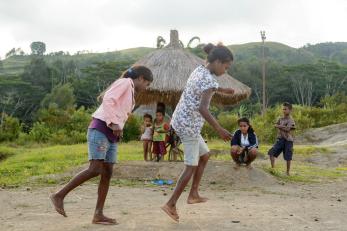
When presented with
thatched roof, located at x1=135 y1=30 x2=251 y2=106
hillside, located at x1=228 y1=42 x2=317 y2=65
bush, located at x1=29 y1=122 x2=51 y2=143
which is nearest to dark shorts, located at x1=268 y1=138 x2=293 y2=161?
thatched roof, located at x1=135 y1=30 x2=251 y2=106

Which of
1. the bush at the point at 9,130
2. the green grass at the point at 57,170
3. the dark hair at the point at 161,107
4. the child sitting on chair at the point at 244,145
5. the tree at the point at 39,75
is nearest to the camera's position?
the child sitting on chair at the point at 244,145

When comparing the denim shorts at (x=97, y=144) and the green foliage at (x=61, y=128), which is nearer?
the denim shorts at (x=97, y=144)

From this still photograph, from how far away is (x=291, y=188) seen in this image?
25.0 feet

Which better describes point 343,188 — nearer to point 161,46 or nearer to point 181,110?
point 181,110

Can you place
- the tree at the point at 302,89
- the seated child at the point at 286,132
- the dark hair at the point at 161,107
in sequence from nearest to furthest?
the seated child at the point at 286,132 → the dark hair at the point at 161,107 → the tree at the point at 302,89

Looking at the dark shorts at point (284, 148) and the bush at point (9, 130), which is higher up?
the dark shorts at point (284, 148)

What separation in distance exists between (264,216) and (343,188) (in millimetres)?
3404

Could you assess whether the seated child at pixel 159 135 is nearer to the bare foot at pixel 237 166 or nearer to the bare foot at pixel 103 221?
the bare foot at pixel 237 166

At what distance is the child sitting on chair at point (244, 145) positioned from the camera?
8.15 metres

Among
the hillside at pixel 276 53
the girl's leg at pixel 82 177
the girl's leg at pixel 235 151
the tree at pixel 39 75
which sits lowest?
the girl's leg at pixel 235 151

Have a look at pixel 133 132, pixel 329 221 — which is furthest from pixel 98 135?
pixel 133 132

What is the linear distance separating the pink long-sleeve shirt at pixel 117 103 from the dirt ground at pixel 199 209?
34.6 inches

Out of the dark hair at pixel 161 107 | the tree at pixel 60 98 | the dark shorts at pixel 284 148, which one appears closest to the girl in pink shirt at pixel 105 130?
the dark shorts at pixel 284 148

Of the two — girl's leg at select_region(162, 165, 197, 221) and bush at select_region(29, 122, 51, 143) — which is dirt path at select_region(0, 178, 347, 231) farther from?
bush at select_region(29, 122, 51, 143)
